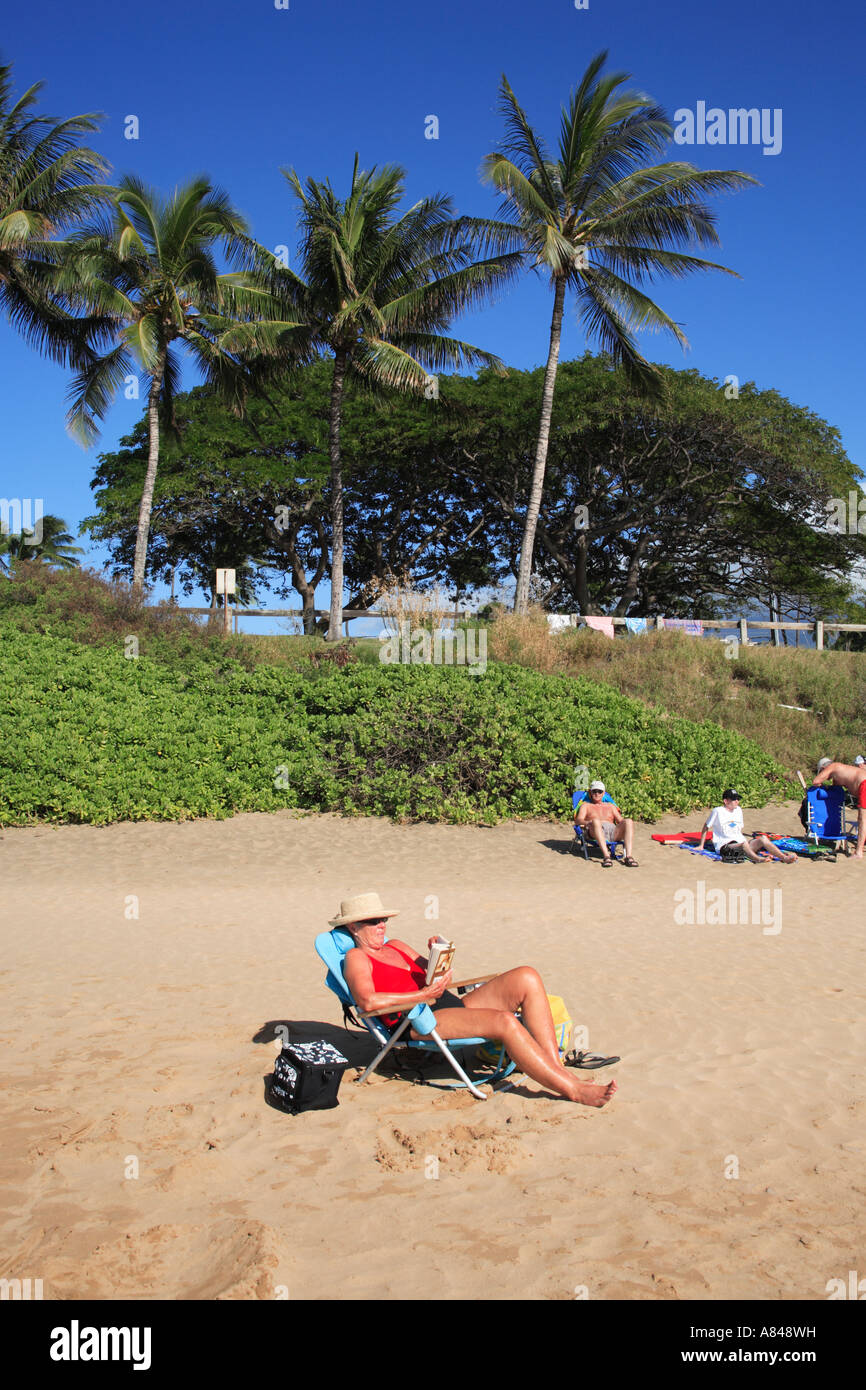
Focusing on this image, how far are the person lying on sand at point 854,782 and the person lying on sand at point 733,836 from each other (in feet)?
3.09

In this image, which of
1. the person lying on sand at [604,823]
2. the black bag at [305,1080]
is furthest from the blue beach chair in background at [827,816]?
the black bag at [305,1080]

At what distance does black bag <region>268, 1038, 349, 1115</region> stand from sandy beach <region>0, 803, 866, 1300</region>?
0.09 m

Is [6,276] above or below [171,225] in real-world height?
below

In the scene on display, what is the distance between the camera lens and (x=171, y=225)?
21406mm

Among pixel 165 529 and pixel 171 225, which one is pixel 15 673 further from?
pixel 165 529

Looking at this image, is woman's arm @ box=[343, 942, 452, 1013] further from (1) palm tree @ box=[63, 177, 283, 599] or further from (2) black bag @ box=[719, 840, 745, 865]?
(1) palm tree @ box=[63, 177, 283, 599]

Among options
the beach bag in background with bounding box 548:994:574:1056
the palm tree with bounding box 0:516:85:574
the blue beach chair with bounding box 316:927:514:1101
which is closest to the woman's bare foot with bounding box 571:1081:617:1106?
the beach bag in background with bounding box 548:994:574:1056

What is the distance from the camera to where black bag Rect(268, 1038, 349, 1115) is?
4.39 meters

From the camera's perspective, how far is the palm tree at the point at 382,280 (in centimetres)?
2028

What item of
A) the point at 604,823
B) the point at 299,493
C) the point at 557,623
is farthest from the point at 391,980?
the point at 299,493

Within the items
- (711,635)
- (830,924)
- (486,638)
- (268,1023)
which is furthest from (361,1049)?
(711,635)

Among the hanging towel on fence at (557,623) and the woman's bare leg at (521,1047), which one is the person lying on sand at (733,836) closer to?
the woman's bare leg at (521,1047)

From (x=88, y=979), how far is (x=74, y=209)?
19.7 metres

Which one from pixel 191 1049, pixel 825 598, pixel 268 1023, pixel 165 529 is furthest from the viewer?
pixel 825 598
